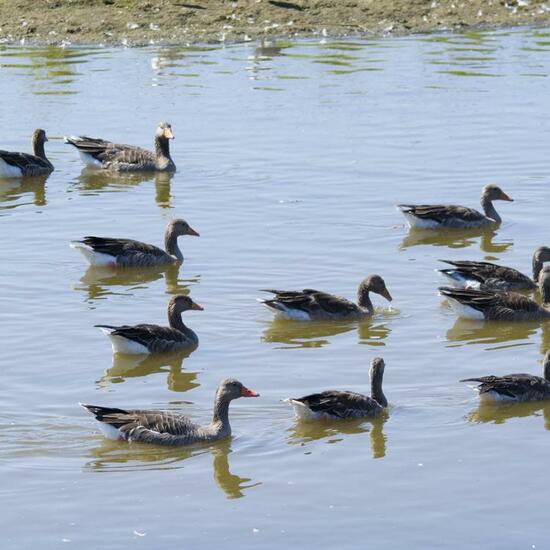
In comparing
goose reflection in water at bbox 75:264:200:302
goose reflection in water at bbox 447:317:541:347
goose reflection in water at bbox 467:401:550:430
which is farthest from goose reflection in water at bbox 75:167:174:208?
goose reflection in water at bbox 467:401:550:430

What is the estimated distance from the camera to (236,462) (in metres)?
13.5

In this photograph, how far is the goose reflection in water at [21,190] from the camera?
2411 cm

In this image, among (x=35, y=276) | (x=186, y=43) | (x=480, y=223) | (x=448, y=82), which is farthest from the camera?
(x=186, y=43)

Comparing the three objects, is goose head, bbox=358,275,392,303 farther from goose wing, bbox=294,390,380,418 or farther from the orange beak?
the orange beak

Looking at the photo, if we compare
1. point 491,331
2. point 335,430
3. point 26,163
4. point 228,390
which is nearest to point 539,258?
point 491,331

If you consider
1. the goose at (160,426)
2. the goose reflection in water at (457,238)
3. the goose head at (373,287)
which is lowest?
the goose reflection in water at (457,238)

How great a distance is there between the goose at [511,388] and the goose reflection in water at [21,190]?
11058 mm

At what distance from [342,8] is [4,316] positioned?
2128cm

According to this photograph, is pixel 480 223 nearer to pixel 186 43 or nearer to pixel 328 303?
pixel 328 303

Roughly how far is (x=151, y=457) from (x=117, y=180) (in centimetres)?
1285

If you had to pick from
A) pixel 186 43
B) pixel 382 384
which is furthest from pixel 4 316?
pixel 186 43

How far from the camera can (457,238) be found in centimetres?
2186

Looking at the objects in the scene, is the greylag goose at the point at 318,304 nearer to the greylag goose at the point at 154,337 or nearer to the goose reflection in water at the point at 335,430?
the greylag goose at the point at 154,337

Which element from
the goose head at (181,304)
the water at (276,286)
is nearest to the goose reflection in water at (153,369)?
the water at (276,286)
